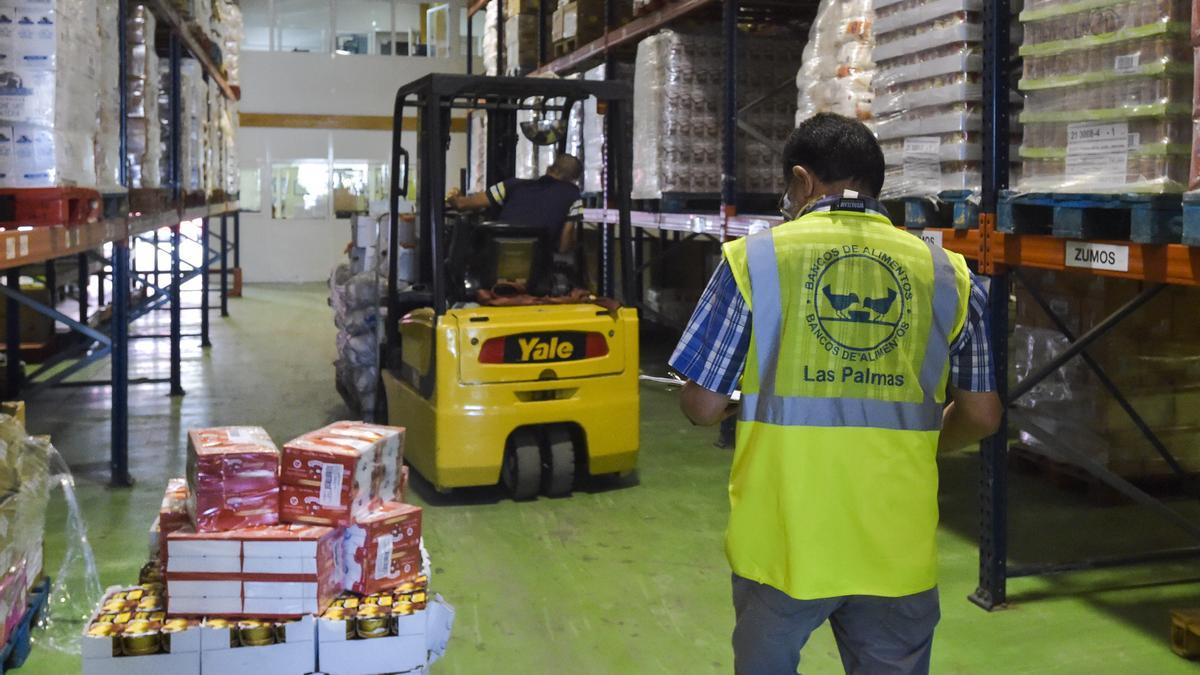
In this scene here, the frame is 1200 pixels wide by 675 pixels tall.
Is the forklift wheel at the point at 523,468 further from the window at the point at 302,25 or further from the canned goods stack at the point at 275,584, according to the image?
the window at the point at 302,25

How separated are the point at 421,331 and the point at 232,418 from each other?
3.06 m

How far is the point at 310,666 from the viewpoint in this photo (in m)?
3.90

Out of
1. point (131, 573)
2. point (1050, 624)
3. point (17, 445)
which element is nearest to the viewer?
point (17, 445)

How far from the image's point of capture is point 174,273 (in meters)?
11.3

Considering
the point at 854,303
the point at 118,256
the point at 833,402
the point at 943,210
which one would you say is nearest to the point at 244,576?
the point at 833,402

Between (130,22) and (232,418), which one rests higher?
(130,22)

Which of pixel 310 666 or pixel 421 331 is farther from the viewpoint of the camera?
pixel 421 331

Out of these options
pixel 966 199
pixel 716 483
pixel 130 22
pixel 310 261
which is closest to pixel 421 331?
pixel 716 483

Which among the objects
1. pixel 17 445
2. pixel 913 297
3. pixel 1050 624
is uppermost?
pixel 913 297

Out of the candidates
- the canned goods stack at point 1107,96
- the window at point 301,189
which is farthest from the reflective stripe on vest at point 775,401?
the window at point 301,189

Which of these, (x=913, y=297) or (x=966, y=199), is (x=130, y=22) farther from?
(x=913, y=297)

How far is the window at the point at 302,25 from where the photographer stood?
2442 cm

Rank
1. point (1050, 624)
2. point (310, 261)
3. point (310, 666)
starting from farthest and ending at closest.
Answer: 1. point (310, 261)
2. point (1050, 624)
3. point (310, 666)

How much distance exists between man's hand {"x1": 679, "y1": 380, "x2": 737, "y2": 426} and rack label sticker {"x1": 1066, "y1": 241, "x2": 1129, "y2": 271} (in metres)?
2.29
